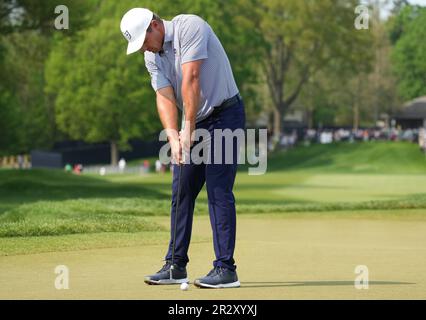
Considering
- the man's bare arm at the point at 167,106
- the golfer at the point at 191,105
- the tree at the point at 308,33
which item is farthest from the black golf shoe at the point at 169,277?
the tree at the point at 308,33

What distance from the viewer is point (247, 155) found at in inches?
3637

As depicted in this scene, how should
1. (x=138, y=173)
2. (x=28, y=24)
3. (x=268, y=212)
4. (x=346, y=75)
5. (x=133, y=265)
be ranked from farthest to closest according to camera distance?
(x=346, y=75), (x=138, y=173), (x=28, y=24), (x=268, y=212), (x=133, y=265)

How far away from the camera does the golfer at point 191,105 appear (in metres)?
9.70

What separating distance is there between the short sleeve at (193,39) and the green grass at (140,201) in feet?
14.3

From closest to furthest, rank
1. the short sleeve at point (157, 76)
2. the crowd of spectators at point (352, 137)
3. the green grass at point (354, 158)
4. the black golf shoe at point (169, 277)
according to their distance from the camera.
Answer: the black golf shoe at point (169, 277) → the short sleeve at point (157, 76) → the green grass at point (354, 158) → the crowd of spectators at point (352, 137)

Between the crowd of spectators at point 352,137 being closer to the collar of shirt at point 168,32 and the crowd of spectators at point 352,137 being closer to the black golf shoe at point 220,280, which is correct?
the black golf shoe at point 220,280

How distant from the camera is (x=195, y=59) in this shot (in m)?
9.67

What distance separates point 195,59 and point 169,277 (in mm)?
1950

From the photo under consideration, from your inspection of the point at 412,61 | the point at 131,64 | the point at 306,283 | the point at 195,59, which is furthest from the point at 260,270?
the point at 412,61

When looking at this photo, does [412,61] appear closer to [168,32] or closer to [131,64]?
[131,64]

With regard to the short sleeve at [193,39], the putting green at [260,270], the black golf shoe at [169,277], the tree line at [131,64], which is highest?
the tree line at [131,64]
